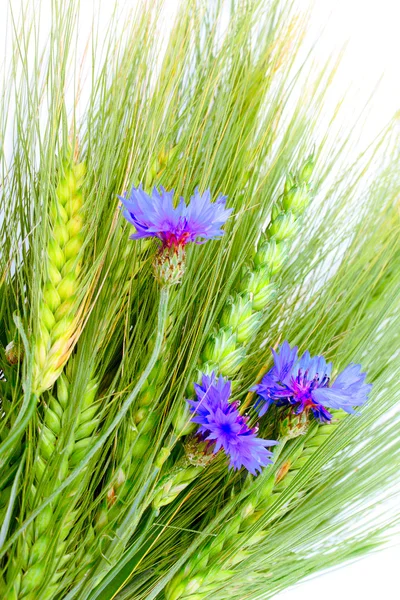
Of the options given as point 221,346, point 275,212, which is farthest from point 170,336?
point 275,212

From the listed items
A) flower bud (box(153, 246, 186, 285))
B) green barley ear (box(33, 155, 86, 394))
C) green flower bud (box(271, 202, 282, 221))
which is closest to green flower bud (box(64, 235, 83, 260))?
green barley ear (box(33, 155, 86, 394))

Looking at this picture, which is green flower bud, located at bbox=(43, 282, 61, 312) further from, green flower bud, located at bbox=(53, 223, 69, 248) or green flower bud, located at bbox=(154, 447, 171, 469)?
green flower bud, located at bbox=(154, 447, 171, 469)

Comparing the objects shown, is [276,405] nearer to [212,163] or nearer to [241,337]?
[241,337]

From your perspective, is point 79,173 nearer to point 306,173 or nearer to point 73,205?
point 73,205

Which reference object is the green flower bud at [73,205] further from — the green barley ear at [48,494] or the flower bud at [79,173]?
the green barley ear at [48,494]

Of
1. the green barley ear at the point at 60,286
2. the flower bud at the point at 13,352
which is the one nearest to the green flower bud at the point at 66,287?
the green barley ear at the point at 60,286

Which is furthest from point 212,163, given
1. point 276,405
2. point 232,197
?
point 276,405
